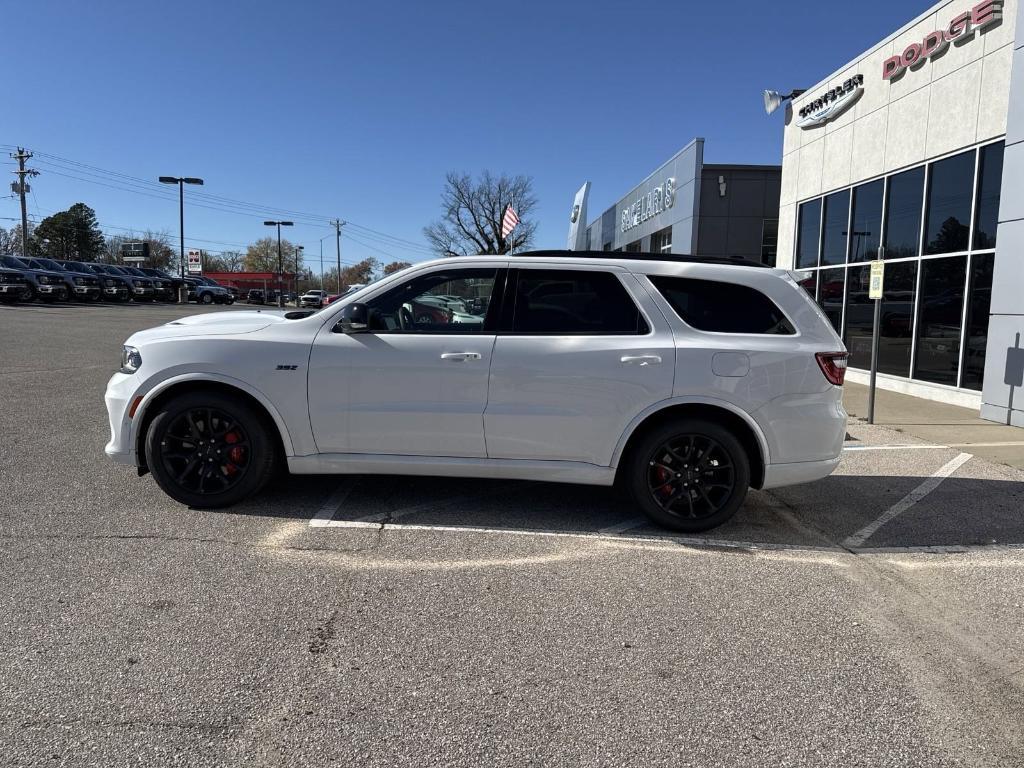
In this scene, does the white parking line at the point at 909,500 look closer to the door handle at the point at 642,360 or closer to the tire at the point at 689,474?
the tire at the point at 689,474

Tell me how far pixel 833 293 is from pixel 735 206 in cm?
959

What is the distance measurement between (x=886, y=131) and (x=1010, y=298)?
4585 mm

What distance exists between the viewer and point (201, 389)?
4723 mm

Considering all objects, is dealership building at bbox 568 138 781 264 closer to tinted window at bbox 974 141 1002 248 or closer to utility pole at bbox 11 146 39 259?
tinted window at bbox 974 141 1002 248

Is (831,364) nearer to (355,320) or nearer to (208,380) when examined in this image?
(355,320)

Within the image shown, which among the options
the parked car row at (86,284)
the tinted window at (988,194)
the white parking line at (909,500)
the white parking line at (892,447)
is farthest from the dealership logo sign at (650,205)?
the parked car row at (86,284)

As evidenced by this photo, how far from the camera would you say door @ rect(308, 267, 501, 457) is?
14.8 ft

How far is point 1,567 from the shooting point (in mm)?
3807

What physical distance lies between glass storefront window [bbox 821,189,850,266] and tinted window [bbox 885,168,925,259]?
133cm

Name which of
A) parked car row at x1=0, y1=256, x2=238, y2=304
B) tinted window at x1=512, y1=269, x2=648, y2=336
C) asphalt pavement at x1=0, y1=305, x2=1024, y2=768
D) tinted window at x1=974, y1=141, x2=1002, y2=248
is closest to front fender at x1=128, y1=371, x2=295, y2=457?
asphalt pavement at x1=0, y1=305, x2=1024, y2=768

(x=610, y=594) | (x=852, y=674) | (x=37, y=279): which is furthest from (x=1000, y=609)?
(x=37, y=279)

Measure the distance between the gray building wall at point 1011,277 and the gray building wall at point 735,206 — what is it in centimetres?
1356

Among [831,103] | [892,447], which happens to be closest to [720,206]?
[831,103]

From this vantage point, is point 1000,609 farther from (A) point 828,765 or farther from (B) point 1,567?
(B) point 1,567
